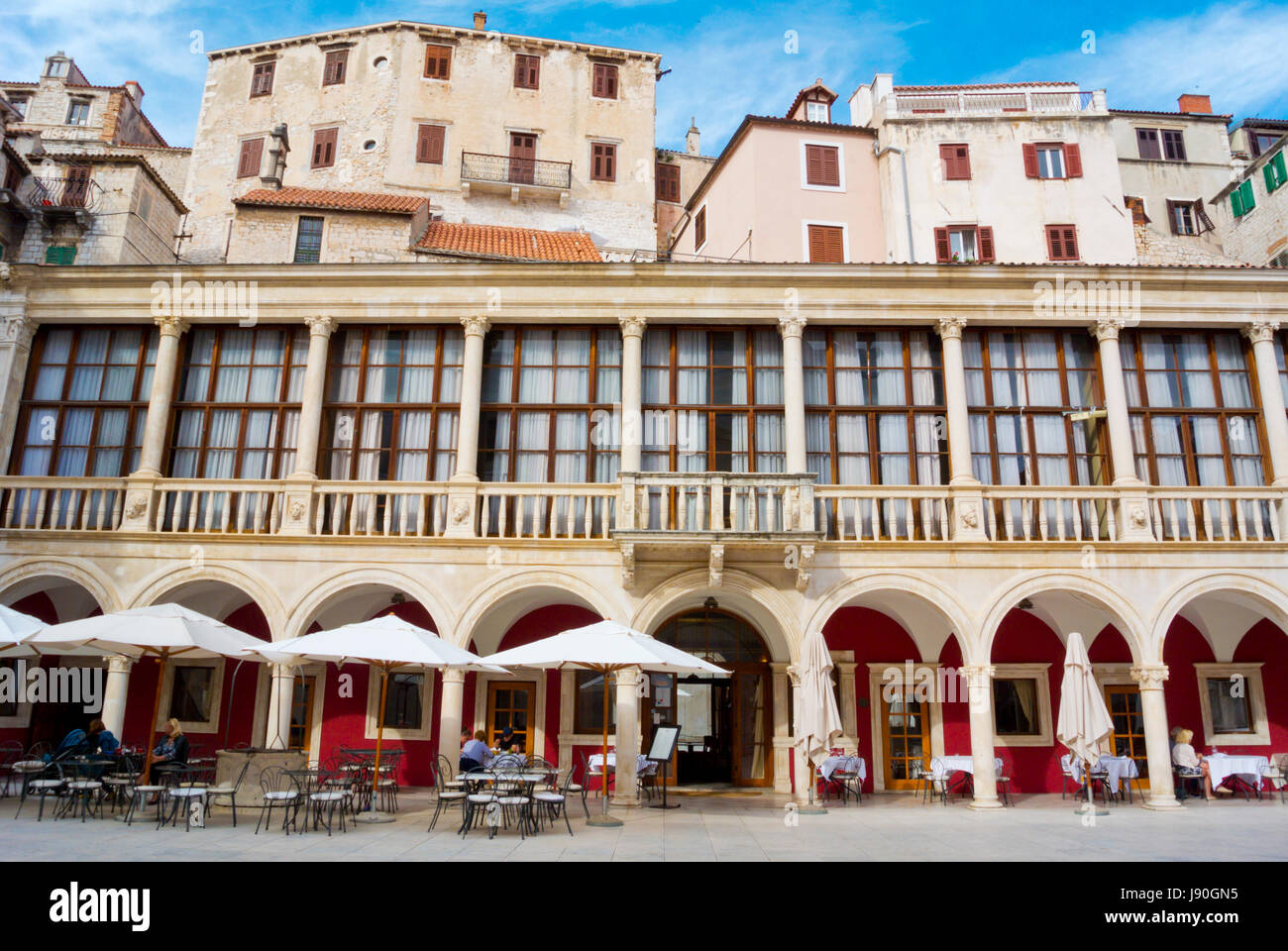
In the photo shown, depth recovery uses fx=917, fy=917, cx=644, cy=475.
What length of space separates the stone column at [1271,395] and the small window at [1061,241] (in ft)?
25.4

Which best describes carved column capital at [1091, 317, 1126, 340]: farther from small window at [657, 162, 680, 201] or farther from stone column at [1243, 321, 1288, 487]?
small window at [657, 162, 680, 201]

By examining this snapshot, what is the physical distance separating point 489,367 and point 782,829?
35.1 ft

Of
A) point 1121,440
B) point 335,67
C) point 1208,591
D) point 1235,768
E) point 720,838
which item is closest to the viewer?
point 720,838

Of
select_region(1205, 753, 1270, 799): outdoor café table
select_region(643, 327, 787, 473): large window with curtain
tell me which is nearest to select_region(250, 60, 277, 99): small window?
select_region(643, 327, 787, 473): large window with curtain

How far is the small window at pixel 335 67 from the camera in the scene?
34.2m

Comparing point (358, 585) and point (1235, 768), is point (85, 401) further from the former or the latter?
point (1235, 768)

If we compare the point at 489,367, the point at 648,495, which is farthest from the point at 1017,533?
the point at 489,367

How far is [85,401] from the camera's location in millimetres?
18812

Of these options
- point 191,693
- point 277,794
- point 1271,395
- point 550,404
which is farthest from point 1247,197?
point 191,693

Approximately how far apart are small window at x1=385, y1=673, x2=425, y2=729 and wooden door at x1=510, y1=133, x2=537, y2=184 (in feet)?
63.3

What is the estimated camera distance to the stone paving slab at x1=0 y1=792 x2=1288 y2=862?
32.5 ft

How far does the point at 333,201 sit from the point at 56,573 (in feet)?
41.2

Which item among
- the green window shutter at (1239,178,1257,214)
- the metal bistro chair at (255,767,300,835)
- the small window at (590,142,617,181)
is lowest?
A: the metal bistro chair at (255,767,300,835)

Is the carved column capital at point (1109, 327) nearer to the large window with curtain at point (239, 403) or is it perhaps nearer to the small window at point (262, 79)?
the large window with curtain at point (239, 403)
